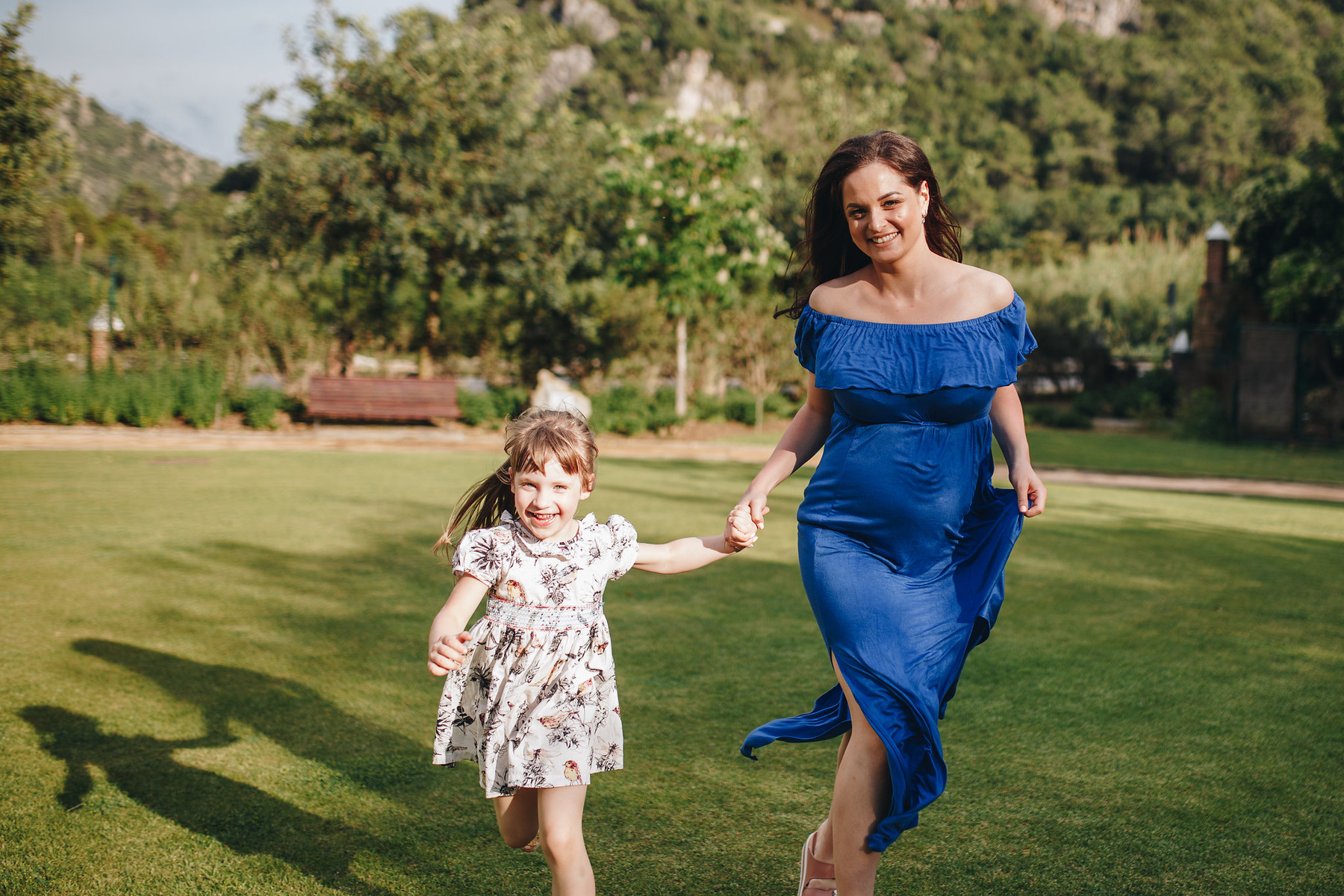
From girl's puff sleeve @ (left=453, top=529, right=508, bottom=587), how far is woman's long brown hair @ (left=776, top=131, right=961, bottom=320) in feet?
3.86

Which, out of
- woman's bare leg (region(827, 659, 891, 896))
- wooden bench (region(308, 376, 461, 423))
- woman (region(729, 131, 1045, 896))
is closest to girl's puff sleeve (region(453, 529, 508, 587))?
woman (region(729, 131, 1045, 896))

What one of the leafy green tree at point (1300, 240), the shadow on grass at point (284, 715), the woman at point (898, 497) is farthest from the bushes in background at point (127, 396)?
the leafy green tree at point (1300, 240)

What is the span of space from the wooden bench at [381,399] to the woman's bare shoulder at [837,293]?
17296 millimetres

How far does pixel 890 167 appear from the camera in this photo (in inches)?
101

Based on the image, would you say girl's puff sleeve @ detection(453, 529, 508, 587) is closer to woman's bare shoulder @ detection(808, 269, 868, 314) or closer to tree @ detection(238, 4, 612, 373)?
woman's bare shoulder @ detection(808, 269, 868, 314)

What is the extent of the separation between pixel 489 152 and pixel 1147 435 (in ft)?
55.6

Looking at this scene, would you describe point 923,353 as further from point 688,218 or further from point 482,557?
point 688,218

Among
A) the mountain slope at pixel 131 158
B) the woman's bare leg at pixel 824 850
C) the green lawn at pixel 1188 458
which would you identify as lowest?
the woman's bare leg at pixel 824 850

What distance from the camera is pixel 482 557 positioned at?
2.45 metres

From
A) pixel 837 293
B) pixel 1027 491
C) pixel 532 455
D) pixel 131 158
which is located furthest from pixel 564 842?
pixel 131 158

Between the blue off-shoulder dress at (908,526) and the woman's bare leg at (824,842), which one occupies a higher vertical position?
the blue off-shoulder dress at (908,526)

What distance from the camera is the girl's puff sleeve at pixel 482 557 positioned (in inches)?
95.9

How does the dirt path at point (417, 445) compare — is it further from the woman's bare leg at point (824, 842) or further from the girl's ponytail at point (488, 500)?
the girl's ponytail at point (488, 500)

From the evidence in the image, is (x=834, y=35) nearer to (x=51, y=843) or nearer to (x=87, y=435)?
(x=87, y=435)
